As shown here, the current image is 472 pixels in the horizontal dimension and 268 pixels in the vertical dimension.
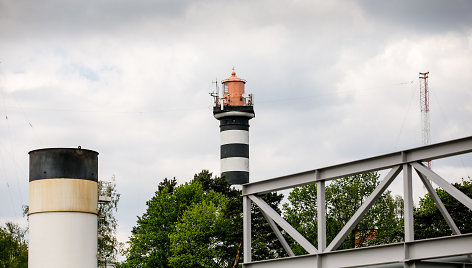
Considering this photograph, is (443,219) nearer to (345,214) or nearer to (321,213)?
(345,214)

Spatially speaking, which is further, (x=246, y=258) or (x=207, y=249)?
(x=207, y=249)

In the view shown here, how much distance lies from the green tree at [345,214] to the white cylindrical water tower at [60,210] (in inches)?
870

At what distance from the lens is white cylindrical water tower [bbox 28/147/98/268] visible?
49531 millimetres

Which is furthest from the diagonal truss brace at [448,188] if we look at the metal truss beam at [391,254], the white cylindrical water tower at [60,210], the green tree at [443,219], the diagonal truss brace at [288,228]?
the green tree at [443,219]

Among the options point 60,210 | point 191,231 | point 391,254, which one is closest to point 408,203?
point 391,254

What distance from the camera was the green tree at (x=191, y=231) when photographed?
66.6m

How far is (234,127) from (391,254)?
53.7 m

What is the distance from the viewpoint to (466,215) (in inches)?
2450

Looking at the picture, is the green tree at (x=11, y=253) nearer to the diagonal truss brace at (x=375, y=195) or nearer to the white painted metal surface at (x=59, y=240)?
the white painted metal surface at (x=59, y=240)

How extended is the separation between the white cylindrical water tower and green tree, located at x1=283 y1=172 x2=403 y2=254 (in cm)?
2211

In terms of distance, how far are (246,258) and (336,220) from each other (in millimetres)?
34491

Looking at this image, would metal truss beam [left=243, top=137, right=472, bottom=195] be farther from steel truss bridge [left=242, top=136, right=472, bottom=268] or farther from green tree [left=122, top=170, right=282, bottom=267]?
green tree [left=122, top=170, right=282, bottom=267]

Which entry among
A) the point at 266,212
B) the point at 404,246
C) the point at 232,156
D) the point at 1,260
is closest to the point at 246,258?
the point at 266,212

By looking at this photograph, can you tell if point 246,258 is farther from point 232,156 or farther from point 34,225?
point 232,156
